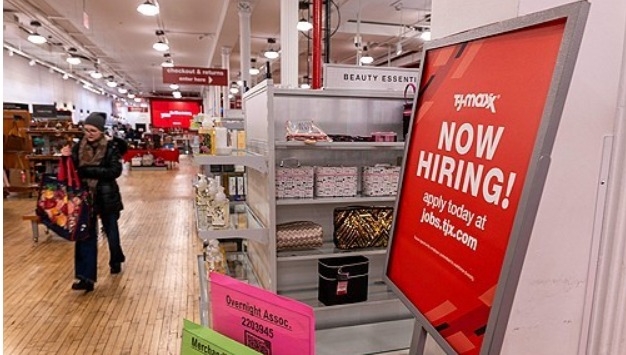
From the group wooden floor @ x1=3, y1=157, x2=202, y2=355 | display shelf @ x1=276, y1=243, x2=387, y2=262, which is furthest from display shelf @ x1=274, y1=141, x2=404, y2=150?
wooden floor @ x1=3, y1=157, x2=202, y2=355

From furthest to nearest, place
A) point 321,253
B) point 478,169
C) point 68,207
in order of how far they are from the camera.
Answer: point 68,207 → point 321,253 → point 478,169

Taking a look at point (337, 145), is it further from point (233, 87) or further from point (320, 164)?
point (233, 87)

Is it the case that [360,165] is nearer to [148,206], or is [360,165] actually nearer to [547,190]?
[547,190]

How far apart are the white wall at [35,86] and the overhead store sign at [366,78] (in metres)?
13.5

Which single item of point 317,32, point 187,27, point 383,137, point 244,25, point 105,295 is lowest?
point 105,295

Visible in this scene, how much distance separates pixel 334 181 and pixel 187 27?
9623 mm

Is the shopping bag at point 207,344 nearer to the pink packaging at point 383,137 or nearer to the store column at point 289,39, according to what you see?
the pink packaging at point 383,137

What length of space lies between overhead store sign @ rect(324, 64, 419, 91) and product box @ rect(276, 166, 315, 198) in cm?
68

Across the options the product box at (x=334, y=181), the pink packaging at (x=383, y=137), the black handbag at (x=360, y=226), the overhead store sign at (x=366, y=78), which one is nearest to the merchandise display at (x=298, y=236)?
the black handbag at (x=360, y=226)

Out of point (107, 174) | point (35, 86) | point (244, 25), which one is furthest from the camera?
point (35, 86)

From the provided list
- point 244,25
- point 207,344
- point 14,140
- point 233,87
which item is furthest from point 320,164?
point 233,87

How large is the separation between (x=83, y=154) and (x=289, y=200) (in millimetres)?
2412

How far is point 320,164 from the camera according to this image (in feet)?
11.1

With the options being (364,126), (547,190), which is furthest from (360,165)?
(547,190)
